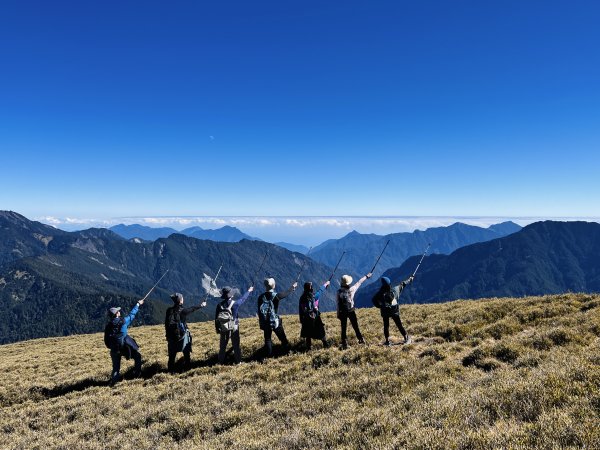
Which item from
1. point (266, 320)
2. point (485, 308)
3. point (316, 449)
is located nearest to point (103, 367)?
point (266, 320)

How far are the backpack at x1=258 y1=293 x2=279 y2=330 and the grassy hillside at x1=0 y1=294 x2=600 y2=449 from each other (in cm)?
152

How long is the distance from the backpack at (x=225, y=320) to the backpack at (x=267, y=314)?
4.17ft

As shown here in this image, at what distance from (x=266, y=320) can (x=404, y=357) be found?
5769 millimetres

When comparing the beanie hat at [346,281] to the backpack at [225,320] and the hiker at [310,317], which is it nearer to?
the hiker at [310,317]

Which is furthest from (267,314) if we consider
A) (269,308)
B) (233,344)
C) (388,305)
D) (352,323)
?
(388,305)

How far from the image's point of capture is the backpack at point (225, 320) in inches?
608

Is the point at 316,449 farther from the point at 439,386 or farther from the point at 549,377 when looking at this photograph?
the point at 549,377

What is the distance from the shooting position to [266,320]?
604 inches

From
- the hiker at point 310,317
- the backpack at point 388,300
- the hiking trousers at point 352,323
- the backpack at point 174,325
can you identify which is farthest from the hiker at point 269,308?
the backpack at point 388,300

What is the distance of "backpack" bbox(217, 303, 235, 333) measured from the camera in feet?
50.6

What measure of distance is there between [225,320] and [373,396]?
304 inches

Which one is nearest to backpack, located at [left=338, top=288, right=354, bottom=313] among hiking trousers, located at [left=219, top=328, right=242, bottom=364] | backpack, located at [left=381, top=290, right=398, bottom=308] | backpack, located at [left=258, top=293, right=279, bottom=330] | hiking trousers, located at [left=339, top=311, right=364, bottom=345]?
hiking trousers, located at [left=339, top=311, right=364, bottom=345]

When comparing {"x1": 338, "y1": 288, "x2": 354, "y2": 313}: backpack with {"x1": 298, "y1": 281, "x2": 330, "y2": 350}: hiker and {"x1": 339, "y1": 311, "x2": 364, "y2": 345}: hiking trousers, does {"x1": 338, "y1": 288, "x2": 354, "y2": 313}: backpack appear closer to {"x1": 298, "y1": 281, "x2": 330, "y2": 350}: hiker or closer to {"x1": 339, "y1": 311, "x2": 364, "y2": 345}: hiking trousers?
{"x1": 339, "y1": 311, "x2": 364, "y2": 345}: hiking trousers

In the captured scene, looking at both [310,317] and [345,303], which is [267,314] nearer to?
[310,317]
